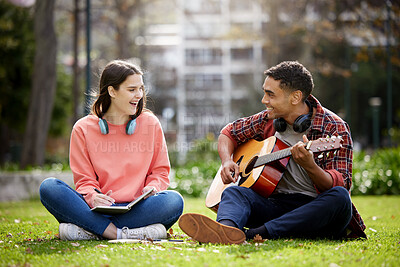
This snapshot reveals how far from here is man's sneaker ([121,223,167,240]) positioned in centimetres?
426

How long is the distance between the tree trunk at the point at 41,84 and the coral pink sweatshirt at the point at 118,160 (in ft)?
29.5

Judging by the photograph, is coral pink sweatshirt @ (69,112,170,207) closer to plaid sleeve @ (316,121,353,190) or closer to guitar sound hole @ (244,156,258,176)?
guitar sound hole @ (244,156,258,176)

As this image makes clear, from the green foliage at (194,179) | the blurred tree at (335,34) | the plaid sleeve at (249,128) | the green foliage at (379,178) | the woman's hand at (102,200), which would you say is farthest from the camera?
the blurred tree at (335,34)

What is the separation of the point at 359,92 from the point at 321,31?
1622cm

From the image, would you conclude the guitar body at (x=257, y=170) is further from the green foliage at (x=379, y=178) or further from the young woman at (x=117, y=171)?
the green foliage at (x=379, y=178)

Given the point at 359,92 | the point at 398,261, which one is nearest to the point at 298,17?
the point at 359,92

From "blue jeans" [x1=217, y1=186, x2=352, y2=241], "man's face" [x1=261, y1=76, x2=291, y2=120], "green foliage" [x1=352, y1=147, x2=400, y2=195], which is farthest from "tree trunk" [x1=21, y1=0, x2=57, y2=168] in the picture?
"blue jeans" [x1=217, y1=186, x2=352, y2=241]

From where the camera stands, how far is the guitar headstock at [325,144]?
3867 mm

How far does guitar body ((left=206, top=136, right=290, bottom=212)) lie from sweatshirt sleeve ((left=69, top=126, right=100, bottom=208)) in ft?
3.45

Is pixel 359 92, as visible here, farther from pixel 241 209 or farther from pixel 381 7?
pixel 241 209

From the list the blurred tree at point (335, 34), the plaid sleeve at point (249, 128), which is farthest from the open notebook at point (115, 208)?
the blurred tree at point (335, 34)

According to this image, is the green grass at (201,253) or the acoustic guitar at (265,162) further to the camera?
the acoustic guitar at (265,162)

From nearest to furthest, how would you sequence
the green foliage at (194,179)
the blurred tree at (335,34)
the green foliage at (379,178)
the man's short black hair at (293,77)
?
the man's short black hair at (293,77) < the green foliage at (379,178) < the green foliage at (194,179) < the blurred tree at (335,34)

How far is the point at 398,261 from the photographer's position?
3.29 m
